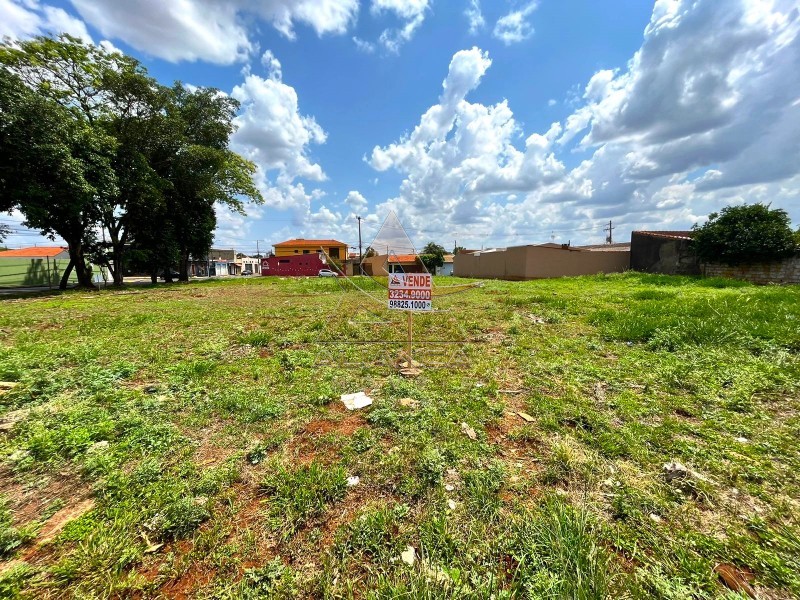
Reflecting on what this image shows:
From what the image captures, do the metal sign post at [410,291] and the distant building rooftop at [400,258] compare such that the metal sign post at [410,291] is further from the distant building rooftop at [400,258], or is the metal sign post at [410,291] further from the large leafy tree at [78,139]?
the large leafy tree at [78,139]

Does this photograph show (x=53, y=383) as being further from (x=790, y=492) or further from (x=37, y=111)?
(x=37, y=111)

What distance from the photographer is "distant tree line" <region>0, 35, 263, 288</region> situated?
38.3ft

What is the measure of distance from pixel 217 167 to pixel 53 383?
2209cm

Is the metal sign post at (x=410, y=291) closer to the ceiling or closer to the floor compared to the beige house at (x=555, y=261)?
closer to the floor

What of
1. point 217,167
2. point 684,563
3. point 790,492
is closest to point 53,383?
point 684,563

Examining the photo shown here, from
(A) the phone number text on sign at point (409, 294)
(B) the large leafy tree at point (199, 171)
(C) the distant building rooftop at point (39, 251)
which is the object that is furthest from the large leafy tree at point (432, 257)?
(C) the distant building rooftop at point (39, 251)

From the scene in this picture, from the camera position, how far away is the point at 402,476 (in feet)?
6.69

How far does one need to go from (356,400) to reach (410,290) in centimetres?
147

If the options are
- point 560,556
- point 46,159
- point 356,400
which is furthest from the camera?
point 46,159

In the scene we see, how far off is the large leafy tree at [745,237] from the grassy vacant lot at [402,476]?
15.2m

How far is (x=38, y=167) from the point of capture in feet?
38.9

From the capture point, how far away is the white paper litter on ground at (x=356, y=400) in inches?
118

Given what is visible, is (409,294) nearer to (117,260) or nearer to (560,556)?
(560,556)

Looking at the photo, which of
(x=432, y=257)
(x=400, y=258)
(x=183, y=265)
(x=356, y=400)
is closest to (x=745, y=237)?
(x=400, y=258)
